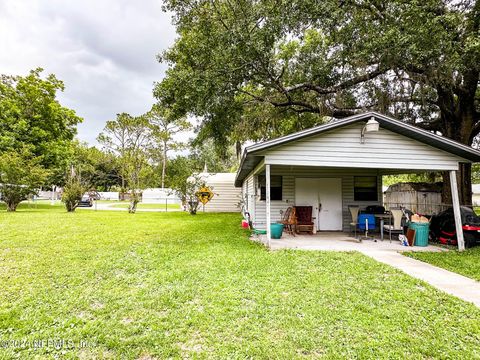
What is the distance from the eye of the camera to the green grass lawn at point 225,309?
8.32 ft

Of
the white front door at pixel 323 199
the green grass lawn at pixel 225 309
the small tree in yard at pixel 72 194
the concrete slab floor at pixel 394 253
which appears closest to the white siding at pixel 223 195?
the small tree in yard at pixel 72 194

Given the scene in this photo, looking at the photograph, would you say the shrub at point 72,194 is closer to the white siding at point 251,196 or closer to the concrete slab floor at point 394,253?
the white siding at point 251,196

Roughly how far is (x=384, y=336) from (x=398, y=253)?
172 inches

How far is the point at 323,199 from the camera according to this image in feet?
32.9

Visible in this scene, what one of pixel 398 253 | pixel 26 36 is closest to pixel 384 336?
pixel 398 253

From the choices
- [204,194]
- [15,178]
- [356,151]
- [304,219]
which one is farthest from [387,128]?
[15,178]

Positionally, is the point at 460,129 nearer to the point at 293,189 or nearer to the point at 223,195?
the point at 293,189

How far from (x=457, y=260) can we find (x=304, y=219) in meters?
4.42

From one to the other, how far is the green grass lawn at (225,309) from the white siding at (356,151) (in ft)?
7.88

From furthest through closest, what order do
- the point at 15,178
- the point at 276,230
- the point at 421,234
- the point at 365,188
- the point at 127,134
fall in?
the point at 127,134
the point at 15,178
the point at 365,188
the point at 276,230
the point at 421,234

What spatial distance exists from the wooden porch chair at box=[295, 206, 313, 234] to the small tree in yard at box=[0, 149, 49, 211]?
52.4ft

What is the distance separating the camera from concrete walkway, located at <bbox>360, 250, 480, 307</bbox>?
154 inches

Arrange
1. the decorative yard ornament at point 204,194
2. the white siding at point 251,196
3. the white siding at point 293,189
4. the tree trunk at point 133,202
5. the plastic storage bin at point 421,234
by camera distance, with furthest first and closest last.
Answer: the decorative yard ornament at point 204,194 < the tree trunk at point 133,202 < the white siding at point 251,196 < the white siding at point 293,189 < the plastic storage bin at point 421,234

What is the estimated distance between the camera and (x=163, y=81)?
10922 millimetres
